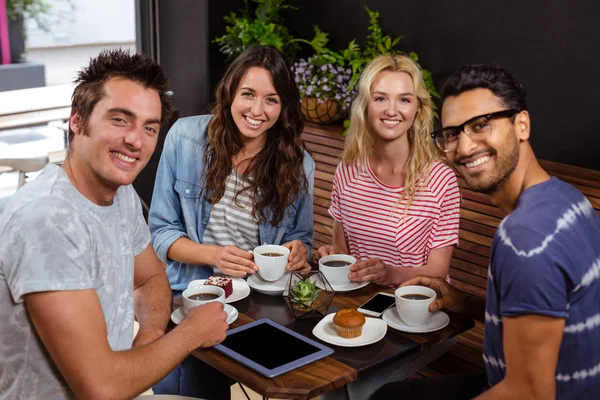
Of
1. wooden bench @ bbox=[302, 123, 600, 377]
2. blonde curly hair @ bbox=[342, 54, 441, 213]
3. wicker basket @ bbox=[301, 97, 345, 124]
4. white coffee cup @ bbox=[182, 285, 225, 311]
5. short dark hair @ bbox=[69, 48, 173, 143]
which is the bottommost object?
wooden bench @ bbox=[302, 123, 600, 377]

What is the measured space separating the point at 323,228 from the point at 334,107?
2.28 feet

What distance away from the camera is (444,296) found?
229 cm

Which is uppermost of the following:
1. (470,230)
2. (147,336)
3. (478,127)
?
(478,127)

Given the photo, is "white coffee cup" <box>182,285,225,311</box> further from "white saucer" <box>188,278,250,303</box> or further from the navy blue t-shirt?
the navy blue t-shirt

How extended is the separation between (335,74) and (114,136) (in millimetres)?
2539

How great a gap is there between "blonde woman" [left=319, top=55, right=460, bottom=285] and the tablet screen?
2.21ft

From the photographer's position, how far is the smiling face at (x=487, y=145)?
1836mm

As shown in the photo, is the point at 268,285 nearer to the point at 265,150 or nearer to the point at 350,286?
the point at 350,286

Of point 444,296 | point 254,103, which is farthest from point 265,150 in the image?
point 444,296

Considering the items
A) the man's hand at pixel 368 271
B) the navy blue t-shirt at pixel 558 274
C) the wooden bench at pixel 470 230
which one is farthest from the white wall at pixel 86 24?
the navy blue t-shirt at pixel 558 274

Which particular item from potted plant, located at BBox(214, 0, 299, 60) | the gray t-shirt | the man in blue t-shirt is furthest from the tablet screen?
potted plant, located at BBox(214, 0, 299, 60)

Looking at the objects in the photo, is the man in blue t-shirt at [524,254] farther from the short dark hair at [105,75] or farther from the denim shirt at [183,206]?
the denim shirt at [183,206]

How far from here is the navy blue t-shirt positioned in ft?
5.27

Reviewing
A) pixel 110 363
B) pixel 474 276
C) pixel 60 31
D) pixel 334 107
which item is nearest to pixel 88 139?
pixel 110 363
